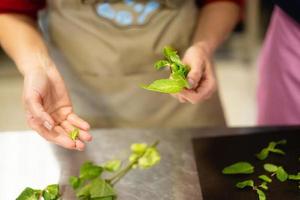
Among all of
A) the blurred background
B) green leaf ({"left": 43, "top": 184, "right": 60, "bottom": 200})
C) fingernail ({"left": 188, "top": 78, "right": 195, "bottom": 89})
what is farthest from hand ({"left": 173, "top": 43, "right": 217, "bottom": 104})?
the blurred background

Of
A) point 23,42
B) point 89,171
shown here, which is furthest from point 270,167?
point 23,42

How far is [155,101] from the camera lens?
0.89 meters

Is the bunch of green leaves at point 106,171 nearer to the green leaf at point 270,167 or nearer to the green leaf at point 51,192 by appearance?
the green leaf at point 51,192

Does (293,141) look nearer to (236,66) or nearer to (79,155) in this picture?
(79,155)

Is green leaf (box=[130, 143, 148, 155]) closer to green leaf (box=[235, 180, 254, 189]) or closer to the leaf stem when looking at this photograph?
the leaf stem

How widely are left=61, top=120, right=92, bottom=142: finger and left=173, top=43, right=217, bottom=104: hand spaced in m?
0.14

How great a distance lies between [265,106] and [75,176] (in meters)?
0.44

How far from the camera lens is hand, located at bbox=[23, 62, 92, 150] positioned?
61cm

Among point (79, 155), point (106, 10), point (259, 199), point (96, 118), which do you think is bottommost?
point (259, 199)

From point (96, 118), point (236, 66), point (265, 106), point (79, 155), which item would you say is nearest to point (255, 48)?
point (236, 66)

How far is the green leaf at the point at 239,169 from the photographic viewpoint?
658 mm

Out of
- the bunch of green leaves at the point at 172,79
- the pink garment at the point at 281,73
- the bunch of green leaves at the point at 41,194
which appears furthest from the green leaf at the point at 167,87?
the pink garment at the point at 281,73

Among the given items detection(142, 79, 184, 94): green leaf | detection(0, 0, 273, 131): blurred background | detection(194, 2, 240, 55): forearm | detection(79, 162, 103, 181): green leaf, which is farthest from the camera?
detection(0, 0, 273, 131): blurred background

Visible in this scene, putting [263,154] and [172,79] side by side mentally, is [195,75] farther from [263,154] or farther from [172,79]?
[263,154]
